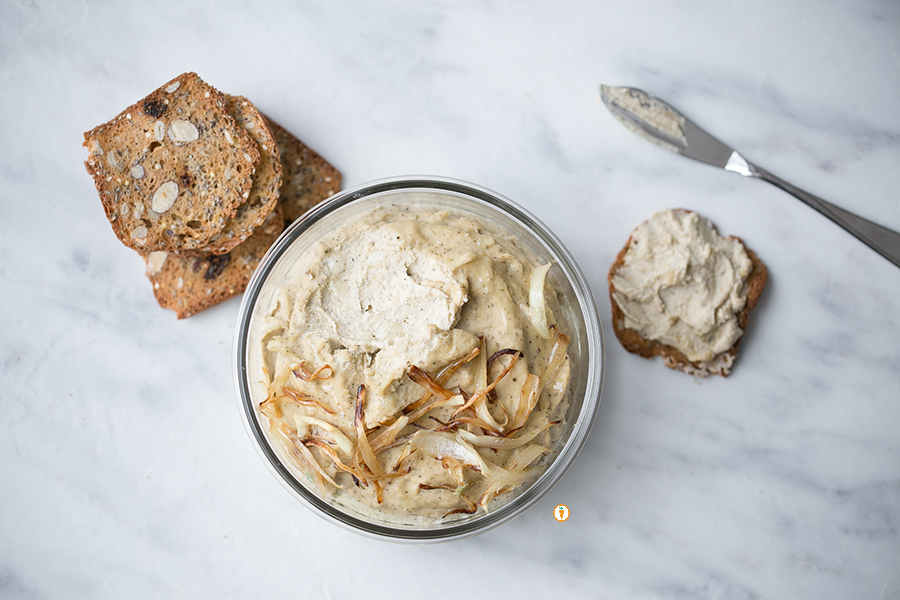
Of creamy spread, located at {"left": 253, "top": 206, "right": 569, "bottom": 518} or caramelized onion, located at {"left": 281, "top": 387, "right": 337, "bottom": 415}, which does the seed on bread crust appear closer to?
creamy spread, located at {"left": 253, "top": 206, "right": 569, "bottom": 518}

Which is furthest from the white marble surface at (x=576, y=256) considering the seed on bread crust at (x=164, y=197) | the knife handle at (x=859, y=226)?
the seed on bread crust at (x=164, y=197)

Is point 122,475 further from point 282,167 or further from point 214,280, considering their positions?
point 282,167

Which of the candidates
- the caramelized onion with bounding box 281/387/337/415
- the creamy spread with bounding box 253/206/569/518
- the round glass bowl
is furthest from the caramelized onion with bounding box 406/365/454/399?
the round glass bowl

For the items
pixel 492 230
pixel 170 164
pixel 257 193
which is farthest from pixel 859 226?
pixel 170 164

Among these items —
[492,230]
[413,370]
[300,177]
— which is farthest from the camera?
[300,177]

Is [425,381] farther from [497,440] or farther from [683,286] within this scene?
[683,286]

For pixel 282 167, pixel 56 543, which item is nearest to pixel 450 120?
pixel 282 167
